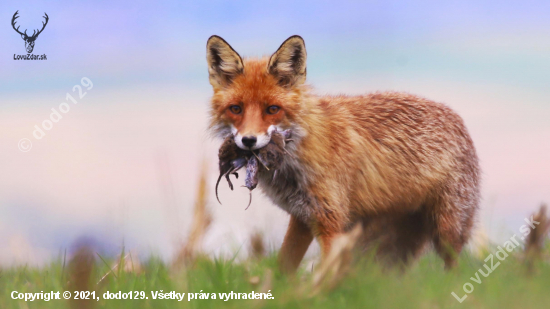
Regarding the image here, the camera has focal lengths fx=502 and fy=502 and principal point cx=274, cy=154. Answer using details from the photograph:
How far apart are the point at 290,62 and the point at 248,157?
1.05 metres

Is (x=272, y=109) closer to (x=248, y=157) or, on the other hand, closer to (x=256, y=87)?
(x=256, y=87)

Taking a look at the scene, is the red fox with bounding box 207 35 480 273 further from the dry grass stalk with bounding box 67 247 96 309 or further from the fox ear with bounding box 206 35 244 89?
the dry grass stalk with bounding box 67 247 96 309

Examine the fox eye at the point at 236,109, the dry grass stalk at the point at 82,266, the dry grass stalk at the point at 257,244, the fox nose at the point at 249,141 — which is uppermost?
the dry grass stalk at the point at 82,266

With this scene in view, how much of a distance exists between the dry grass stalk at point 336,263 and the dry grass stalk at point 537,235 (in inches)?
38.8

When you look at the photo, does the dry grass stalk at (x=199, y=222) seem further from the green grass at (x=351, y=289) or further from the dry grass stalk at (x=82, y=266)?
the dry grass stalk at (x=82, y=266)

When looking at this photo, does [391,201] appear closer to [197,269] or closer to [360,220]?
[360,220]

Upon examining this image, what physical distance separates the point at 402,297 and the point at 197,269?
1593 millimetres

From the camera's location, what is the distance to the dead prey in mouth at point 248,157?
4.40m

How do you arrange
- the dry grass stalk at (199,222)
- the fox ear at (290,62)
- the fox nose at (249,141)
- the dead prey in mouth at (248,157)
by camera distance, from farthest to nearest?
the fox ear at (290,62), the dead prey in mouth at (248,157), the fox nose at (249,141), the dry grass stalk at (199,222)

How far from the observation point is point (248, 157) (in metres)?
4.47

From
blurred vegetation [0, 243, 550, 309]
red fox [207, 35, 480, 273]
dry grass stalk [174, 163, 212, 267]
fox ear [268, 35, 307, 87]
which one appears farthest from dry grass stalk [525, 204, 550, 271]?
fox ear [268, 35, 307, 87]

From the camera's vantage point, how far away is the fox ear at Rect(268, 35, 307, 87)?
15.4 feet

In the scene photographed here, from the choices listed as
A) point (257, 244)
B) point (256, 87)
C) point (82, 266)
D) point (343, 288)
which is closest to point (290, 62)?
point (256, 87)

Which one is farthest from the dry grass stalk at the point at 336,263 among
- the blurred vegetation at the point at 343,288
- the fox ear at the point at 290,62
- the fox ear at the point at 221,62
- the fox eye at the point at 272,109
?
the fox ear at the point at 221,62
